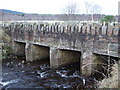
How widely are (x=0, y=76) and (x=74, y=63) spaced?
505 cm

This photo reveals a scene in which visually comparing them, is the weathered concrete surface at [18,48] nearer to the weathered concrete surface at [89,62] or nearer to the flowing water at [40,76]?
the flowing water at [40,76]

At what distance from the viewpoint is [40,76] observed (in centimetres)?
903

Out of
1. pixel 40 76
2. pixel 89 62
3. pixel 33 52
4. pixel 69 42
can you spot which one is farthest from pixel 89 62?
pixel 33 52

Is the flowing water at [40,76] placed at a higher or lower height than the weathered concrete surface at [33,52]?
lower

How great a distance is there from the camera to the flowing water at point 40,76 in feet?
25.4

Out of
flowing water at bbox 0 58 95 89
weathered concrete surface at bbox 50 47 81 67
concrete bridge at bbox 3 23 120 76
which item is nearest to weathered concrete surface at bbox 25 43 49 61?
concrete bridge at bbox 3 23 120 76

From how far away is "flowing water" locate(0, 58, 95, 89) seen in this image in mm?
7754

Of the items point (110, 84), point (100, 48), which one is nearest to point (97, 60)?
point (100, 48)

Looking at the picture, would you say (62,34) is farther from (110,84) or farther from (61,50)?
(110,84)

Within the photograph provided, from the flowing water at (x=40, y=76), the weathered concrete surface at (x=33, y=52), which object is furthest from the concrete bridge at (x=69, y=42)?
the flowing water at (x=40, y=76)

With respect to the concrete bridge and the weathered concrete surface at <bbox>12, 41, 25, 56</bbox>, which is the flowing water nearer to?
the concrete bridge

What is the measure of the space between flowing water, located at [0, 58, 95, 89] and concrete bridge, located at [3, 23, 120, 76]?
0.56 meters

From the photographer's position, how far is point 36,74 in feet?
30.8

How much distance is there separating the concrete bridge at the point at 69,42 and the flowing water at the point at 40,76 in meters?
0.56
